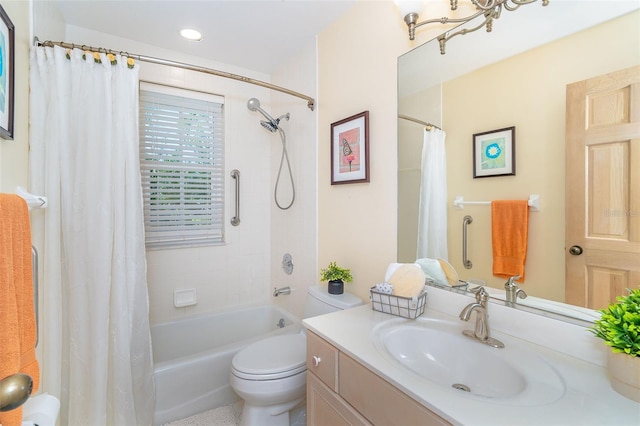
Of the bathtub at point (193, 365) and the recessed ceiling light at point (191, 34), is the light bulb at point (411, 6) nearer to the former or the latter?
the recessed ceiling light at point (191, 34)

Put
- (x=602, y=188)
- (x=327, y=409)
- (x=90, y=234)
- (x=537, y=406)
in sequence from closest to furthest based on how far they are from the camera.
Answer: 1. (x=537, y=406)
2. (x=602, y=188)
3. (x=327, y=409)
4. (x=90, y=234)

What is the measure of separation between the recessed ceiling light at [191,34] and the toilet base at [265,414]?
234 centimetres

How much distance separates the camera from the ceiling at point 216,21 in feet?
5.59

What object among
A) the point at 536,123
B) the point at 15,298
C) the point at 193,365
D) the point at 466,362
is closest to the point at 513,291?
the point at 466,362

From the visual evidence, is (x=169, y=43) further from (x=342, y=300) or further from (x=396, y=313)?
(x=396, y=313)

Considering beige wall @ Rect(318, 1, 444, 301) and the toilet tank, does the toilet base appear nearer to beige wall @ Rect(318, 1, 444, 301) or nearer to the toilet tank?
the toilet tank

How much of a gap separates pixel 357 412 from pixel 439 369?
1.08 ft

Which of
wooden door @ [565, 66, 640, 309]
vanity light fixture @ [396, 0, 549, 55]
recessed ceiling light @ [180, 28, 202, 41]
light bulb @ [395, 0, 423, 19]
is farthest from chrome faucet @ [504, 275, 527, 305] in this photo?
recessed ceiling light @ [180, 28, 202, 41]

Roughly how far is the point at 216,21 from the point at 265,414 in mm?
2338

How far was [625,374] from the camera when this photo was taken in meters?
0.69

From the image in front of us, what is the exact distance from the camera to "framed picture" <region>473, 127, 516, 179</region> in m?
1.05

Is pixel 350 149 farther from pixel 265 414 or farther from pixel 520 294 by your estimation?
pixel 265 414

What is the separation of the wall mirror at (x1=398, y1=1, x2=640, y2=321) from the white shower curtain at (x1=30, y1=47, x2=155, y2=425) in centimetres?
156

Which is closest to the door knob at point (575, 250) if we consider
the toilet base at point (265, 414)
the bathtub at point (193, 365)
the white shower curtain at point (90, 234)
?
the toilet base at point (265, 414)
